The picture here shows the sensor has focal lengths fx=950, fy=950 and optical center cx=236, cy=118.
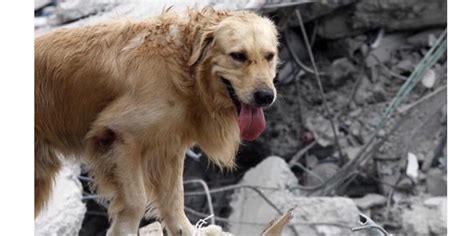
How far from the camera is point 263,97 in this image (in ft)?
11.2

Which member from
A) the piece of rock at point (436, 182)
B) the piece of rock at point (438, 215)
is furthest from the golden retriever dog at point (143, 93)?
the piece of rock at point (436, 182)

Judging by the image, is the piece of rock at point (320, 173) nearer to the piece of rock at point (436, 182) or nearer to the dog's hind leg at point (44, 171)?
the piece of rock at point (436, 182)

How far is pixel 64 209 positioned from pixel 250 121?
1.32m

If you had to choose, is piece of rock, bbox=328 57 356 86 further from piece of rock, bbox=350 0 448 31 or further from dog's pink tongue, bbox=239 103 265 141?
dog's pink tongue, bbox=239 103 265 141

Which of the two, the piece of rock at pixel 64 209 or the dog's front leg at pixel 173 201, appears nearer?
the dog's front leg at pixel 173 201

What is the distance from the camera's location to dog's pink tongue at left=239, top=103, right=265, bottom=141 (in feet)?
11.7

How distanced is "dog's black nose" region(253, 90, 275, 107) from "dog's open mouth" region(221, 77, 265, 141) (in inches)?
4.1

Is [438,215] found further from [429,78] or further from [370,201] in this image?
[429,78]

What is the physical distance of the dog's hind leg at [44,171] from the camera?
3.77 m

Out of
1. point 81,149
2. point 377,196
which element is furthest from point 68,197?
point 377,196

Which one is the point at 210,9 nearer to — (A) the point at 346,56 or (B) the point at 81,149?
(B) the point at 81,149

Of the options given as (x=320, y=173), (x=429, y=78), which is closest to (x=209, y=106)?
(x=320, y=173)

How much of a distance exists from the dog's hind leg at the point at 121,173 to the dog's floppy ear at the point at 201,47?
0.38 m

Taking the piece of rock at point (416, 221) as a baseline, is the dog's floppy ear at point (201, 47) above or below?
above
